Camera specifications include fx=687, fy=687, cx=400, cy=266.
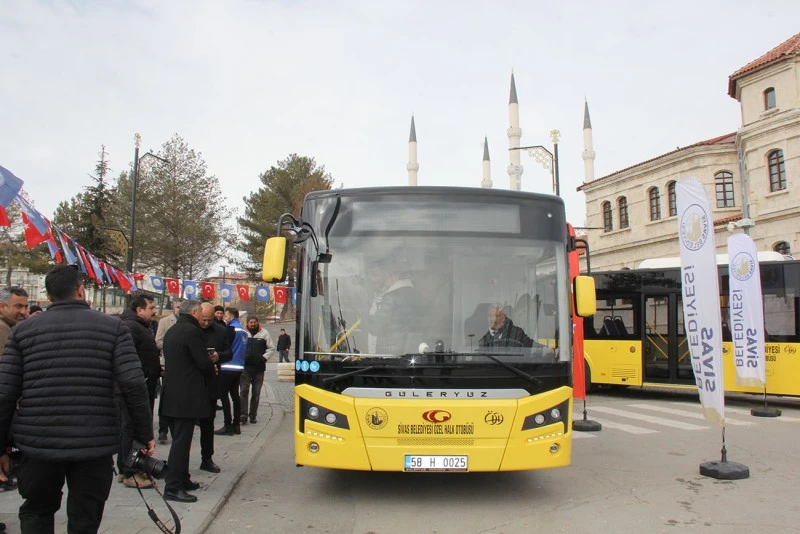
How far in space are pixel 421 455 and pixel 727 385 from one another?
11601 millimetres

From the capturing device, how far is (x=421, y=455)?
611 centimetres

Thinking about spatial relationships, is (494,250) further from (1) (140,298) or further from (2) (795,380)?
(2) (795,380)

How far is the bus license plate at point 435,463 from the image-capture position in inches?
240

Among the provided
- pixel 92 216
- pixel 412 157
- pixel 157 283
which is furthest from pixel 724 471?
pixel 412 157

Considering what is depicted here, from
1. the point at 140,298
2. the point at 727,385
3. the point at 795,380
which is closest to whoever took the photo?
the point at 140,298

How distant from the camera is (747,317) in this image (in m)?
12.1

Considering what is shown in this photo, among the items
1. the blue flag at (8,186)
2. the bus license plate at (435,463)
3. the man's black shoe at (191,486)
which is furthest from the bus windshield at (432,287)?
the blue flag at (8,186)

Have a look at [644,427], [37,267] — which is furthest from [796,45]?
[37,267]

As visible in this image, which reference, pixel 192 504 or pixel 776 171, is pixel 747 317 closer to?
pixel 192 504

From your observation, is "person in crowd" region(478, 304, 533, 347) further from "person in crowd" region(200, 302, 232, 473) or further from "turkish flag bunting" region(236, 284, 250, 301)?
"turkish flag bunting" region(236, 284, 250, 301)

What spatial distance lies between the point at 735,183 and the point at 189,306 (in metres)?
37.8

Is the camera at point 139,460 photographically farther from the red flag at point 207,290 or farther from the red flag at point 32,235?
the red flag at point 207,290

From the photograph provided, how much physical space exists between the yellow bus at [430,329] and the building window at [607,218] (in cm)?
4055

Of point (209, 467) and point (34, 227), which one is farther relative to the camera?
point (34, 227)
